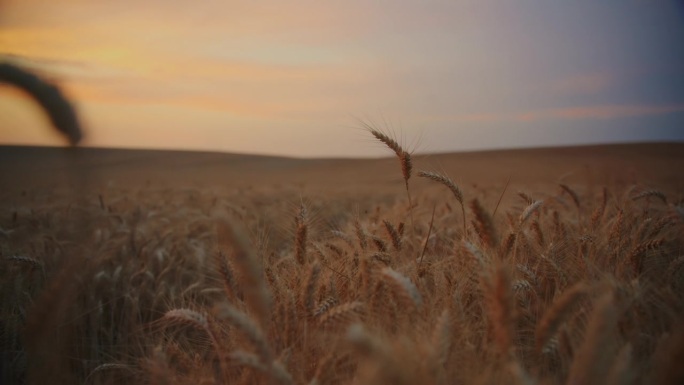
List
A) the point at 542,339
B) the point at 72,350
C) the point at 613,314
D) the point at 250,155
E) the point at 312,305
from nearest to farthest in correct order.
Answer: the point at 613,314 → the point at 542,339 → the point at 312,305 → the point at 72,350 → the point at 250,155

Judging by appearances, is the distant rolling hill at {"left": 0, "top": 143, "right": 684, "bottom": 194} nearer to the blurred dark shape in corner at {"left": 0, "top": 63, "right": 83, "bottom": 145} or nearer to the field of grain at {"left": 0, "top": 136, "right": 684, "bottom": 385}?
the field of grain at {"left": 0, "top": 136, "right": 684, "bottom": 385}

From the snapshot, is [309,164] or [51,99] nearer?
[51,99]

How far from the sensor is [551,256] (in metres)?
2.26

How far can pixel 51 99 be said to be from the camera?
1922mm

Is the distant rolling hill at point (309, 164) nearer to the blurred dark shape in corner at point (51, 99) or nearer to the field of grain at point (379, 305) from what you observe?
the field of grain at point (379, 305)

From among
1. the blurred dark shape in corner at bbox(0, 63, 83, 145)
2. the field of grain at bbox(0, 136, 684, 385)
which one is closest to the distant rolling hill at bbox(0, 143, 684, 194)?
the field of grain at bbox(0, 136, 684, 385)

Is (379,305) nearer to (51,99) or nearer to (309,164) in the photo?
(51,99)

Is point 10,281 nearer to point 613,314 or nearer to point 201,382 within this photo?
point 201,382

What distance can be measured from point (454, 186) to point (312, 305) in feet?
2.93

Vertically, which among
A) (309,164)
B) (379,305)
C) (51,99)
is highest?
(51,99)

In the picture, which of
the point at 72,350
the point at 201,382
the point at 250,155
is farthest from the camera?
the point at 250,155

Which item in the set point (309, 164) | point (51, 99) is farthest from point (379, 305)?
point (309, 164)

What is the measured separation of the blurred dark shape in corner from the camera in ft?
6.23

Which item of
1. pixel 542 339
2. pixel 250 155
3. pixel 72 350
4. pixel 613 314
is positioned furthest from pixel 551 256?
pixel 250 155
